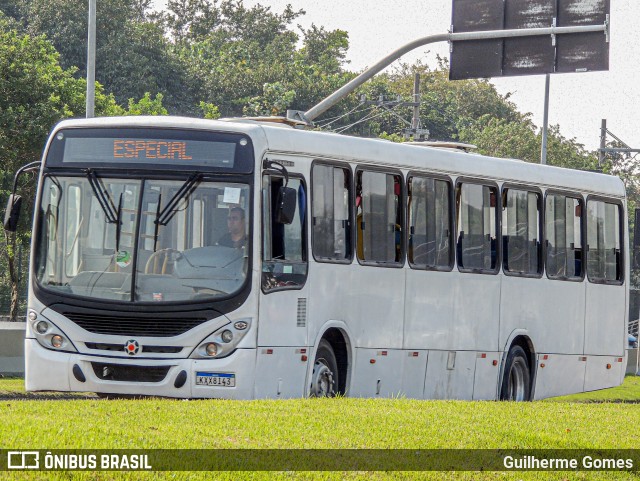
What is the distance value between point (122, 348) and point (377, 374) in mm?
3664

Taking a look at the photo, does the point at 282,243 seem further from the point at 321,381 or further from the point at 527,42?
the point at 527,42

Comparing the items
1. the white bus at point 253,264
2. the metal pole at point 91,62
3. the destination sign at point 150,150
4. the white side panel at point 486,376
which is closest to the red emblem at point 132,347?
the white bus at point 253,264

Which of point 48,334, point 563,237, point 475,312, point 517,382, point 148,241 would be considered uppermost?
point 563,237

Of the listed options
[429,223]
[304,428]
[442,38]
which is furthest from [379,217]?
[442,38]

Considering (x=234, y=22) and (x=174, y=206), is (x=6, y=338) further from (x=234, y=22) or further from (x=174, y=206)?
(x=234, y=22)

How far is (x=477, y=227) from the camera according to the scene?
62.6ft

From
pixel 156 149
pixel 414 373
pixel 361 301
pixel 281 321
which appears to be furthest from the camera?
pixel 414 373

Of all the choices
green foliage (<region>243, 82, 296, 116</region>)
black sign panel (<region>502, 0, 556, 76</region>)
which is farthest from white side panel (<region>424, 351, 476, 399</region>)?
green foliage (<region>243, 82, 296, 116</region>)

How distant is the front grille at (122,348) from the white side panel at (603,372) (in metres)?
9.28

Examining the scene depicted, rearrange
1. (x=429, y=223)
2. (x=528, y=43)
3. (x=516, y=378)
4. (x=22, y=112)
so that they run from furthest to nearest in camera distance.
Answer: (x=22, y=112), (x=528, y=43), (x=516, y=378), (x=429, y=223)

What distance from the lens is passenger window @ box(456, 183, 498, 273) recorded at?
61.5 ft

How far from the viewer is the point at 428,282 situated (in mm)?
18031

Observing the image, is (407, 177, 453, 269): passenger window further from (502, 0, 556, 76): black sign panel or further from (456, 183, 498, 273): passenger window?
(502, 0, 556, 76): black sign panel

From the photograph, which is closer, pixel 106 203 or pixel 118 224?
pixel 118 224
